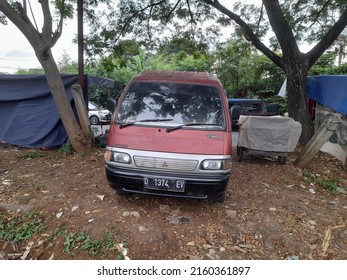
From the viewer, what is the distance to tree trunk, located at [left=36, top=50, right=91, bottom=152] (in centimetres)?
582

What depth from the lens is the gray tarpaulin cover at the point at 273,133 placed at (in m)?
5.78

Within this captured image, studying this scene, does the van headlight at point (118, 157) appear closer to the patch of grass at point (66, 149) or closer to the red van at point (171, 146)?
the red van at point (171, 146)

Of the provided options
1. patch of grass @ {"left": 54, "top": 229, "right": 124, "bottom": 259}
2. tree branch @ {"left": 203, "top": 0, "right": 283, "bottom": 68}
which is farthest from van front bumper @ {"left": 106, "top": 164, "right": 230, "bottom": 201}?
tree branch @ {"left": 203, "top": 0, "right": 283, "bottom": 68}

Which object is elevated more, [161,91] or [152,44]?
[152,44]

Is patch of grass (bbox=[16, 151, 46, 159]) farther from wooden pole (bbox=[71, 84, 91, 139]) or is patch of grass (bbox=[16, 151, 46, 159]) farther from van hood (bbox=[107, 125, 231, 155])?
van hood (bbox=[107, 125, 231, 155])

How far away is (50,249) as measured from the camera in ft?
9.95

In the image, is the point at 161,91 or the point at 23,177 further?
the point at 23,177

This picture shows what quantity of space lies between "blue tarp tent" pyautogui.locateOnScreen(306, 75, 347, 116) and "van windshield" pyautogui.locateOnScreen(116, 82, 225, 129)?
13.8 feet

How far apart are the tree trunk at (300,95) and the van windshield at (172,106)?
4422 millimetres

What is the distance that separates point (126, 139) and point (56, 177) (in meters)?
2.25

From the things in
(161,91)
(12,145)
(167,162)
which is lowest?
(12,145)

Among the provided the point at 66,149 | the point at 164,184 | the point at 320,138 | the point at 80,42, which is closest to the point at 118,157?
the point at 164,184

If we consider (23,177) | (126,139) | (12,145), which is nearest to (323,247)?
(126,139)

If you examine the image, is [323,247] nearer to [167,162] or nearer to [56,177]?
[167,162]
